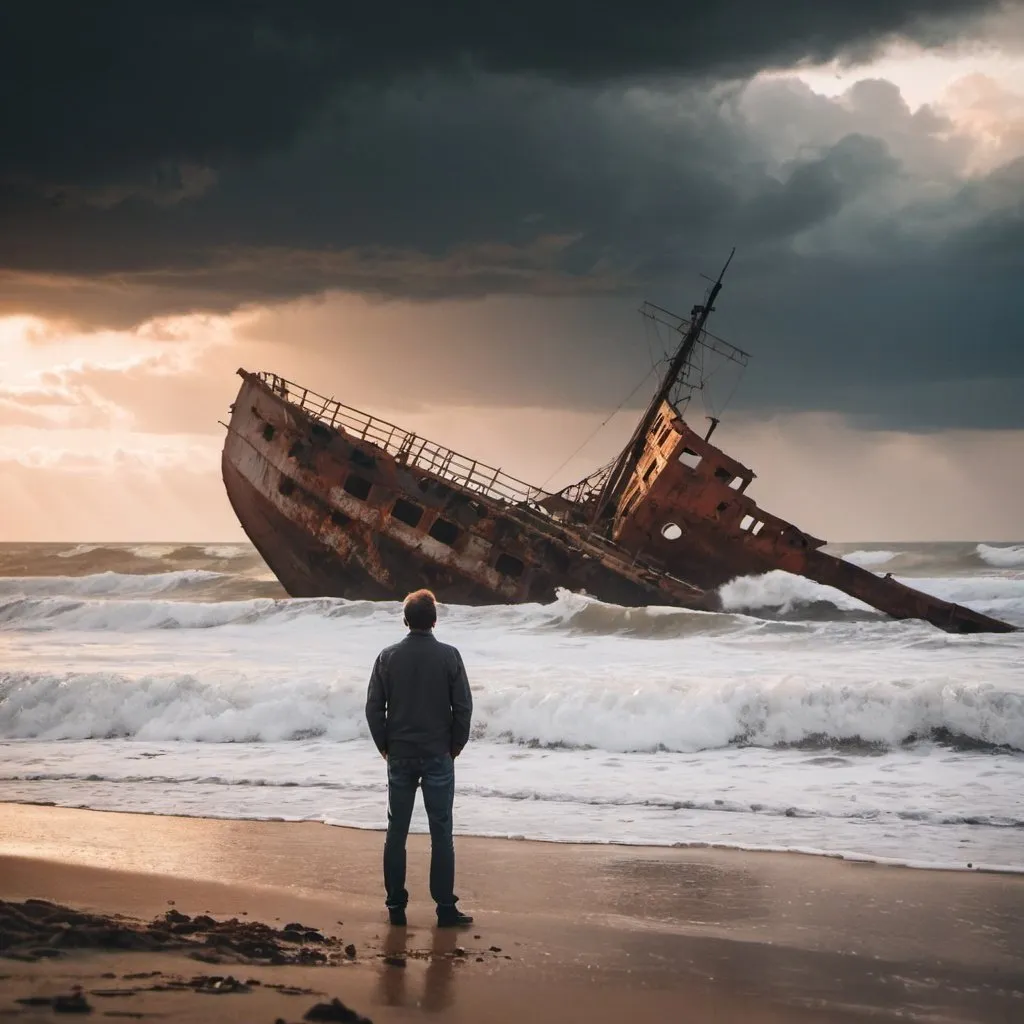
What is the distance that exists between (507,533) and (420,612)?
54.0ft

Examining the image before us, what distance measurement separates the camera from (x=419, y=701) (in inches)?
219

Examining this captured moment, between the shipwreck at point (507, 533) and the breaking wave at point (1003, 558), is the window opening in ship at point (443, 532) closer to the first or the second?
the shipwreck at point (507, 533)

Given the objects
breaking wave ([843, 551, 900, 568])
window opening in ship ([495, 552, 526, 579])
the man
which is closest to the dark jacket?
the man

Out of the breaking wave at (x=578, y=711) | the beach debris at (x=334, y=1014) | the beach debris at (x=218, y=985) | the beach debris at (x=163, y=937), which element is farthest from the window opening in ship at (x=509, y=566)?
the beach debris at (x=334, y=1014)

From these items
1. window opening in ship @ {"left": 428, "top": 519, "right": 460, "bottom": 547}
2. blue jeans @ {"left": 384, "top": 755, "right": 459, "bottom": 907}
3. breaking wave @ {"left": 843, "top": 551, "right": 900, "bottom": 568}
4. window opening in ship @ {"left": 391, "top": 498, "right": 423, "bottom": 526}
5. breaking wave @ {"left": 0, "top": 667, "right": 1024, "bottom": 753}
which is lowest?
blue jeans @ {"left": 384, "top": 755, "right": 459, "bottom": 907}

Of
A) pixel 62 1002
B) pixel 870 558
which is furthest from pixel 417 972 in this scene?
pixel 870 558

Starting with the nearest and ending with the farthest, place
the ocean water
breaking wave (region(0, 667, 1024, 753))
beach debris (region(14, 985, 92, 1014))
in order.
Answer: beach debris (region(14, 985, 92, 1014))
the ocean water
breaking wave (region(0, 667, 1024, 753))

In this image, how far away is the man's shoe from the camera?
18.0 ft

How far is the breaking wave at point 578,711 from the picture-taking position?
11.5 m

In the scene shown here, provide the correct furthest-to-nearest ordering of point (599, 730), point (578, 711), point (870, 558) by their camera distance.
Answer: point (870, 558)
point (578, 711)
point (599, 730)

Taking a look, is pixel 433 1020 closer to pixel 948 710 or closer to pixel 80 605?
pixel 948 710

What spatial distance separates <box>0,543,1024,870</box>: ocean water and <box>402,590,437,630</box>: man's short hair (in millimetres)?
2720

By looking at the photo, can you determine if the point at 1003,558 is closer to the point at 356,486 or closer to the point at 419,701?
the point at 356,486

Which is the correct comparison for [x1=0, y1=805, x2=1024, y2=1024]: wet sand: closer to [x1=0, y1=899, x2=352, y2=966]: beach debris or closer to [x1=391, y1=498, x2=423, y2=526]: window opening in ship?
[x1=0, y1=899, x2=352, y2=966]: beach debris
